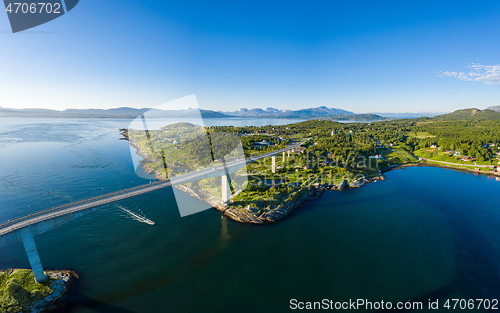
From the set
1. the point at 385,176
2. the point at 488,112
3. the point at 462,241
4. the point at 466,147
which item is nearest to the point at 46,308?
the point at 462,241

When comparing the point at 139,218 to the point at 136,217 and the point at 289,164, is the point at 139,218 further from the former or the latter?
the point at 289,164

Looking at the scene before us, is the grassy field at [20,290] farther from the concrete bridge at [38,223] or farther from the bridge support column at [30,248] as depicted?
the bridge support column at [30,248]

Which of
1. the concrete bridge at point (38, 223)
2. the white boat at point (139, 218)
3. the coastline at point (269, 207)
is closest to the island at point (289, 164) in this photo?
the coastline at point (269, 207)

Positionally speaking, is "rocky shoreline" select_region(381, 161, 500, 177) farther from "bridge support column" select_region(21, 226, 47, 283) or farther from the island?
"bridge support column" select_region(21, 226, 47, 283)

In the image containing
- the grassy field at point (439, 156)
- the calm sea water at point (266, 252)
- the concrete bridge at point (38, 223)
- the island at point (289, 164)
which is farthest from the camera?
the grassy field at point (439, 156)

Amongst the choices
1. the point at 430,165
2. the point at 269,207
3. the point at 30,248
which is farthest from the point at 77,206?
the point at 430,165
